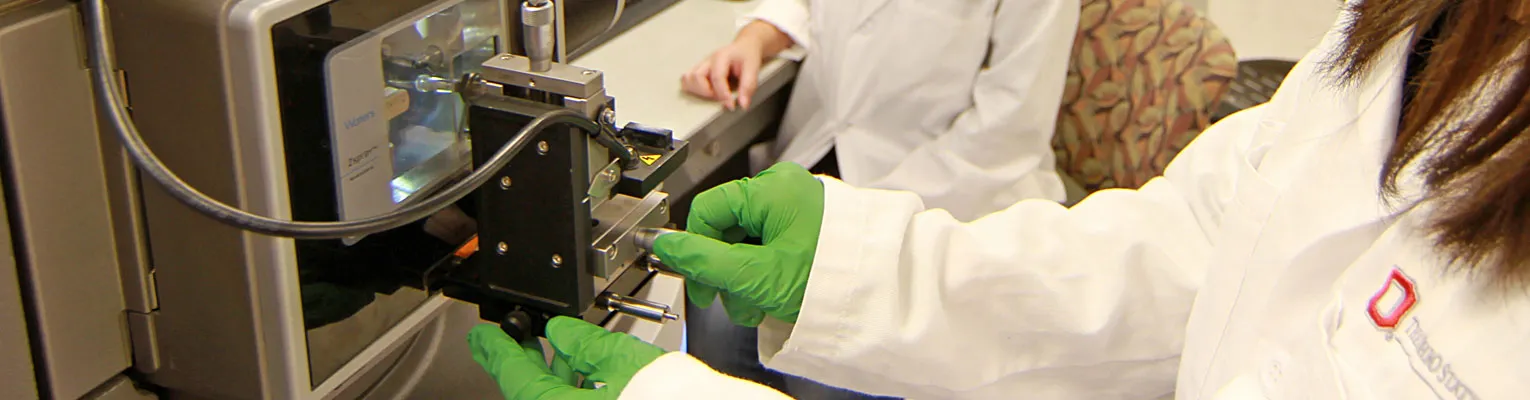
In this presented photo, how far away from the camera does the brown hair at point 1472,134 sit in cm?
45

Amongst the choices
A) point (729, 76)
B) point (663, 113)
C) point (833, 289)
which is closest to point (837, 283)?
point (833, 289)

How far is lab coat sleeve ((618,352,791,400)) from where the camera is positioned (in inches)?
25.1

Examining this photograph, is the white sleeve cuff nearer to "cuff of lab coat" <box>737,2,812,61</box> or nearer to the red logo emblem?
the red logo emblem

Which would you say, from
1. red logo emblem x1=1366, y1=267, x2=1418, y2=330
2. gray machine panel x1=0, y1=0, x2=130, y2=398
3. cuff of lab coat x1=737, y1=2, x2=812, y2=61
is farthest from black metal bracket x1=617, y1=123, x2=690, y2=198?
cuff of lab coat x1=737, y1=2, x2=812, y2=61

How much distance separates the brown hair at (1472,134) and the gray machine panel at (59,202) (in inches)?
23.8

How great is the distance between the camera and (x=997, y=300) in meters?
0.80

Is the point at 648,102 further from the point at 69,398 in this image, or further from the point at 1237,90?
the point at 1237,90

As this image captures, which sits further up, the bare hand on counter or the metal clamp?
the metal clamp

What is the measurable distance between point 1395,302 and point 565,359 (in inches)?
18.0

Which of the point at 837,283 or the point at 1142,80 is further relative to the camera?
the point at 1142,80

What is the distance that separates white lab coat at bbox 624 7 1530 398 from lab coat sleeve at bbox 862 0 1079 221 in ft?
1.95

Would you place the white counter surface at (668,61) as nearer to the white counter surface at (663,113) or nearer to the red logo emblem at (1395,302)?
the white counter surface at (663,113)

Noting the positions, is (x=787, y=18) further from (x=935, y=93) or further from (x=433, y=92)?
(x=433, y=92)

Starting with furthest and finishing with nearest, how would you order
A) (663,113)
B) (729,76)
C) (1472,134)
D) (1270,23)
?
1. (1270,23)
2. (729,76)
3. (663,113)
4. (1472,134)
